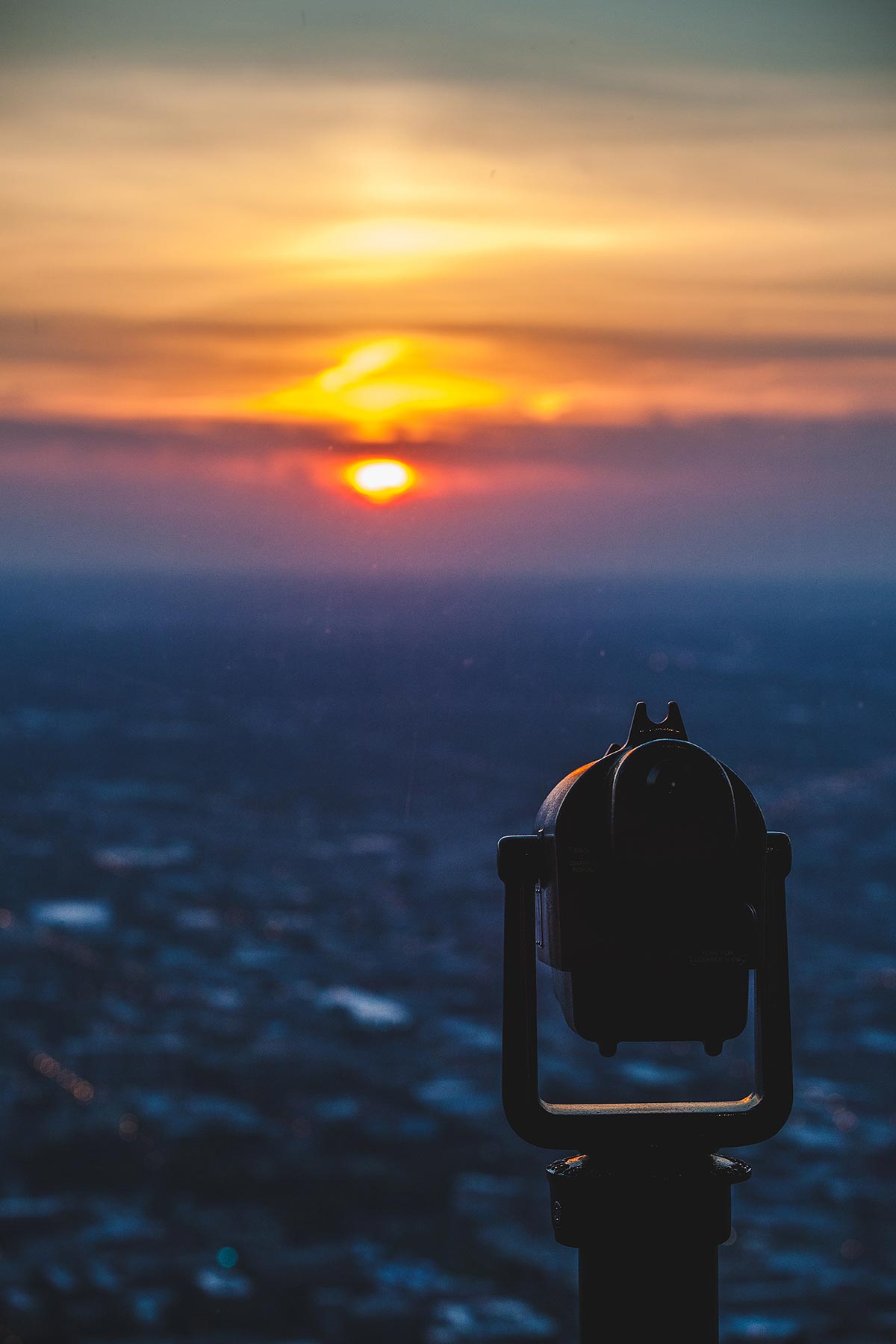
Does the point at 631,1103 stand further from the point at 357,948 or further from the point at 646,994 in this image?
the point at 357,948

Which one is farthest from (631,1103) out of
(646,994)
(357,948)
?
(357,948)

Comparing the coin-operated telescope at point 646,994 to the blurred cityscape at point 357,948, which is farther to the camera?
the blurred cityscape at point 357,948

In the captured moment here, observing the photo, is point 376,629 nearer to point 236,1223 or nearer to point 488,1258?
point 488,1258

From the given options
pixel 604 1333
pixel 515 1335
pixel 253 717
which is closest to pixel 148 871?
pixel 253 717

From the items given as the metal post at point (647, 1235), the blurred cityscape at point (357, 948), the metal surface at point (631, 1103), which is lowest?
the metal post at point (647, 1235)

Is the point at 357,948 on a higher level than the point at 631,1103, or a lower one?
higher

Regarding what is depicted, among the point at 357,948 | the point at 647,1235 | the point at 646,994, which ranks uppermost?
the point at 357,948
